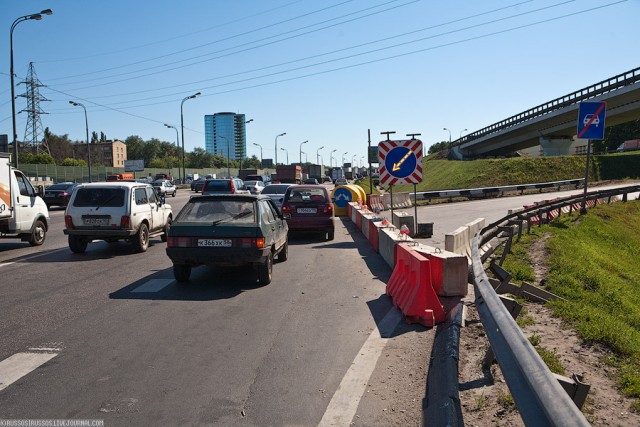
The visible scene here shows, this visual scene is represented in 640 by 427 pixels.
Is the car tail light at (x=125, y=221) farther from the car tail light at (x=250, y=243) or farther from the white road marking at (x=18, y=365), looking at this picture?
the white road marking at (x=18, y=365)

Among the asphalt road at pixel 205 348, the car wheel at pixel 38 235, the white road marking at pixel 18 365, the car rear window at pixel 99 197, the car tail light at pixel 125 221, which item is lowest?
the asphalt road at pixel 205 348

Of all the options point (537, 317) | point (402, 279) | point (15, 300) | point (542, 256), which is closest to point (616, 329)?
point (537, 317)

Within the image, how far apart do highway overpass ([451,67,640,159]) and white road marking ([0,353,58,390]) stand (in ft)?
146

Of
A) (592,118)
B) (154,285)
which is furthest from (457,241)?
(592,118)

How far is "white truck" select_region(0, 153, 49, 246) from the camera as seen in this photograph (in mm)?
13672

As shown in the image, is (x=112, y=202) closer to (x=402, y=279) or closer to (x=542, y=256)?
(x=402, y=279)

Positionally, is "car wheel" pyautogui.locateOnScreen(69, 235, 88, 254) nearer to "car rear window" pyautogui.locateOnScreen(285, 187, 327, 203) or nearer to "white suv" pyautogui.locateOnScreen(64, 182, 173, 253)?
"white suv" pyautogui.locateOnScreen(64, 182, 173, 253)

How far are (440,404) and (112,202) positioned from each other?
10.9 metres

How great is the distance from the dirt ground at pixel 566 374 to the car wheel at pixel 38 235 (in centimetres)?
1231

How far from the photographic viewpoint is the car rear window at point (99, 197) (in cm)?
1317

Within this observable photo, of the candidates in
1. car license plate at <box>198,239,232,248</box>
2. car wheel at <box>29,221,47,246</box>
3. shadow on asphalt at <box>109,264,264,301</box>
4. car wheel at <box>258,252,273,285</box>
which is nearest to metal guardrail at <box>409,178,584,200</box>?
car wheel at <box>29,221,47,246</box>

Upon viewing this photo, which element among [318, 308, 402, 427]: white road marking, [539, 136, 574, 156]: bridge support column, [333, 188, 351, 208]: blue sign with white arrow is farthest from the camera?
[539, 136, 574, 156]: bridge support column

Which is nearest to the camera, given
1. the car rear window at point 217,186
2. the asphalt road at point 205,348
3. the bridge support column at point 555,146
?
the asphalt road at point 205,348

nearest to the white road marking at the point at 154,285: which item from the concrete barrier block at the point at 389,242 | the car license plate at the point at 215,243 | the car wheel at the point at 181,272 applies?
the car wheel at the point at 181,272
